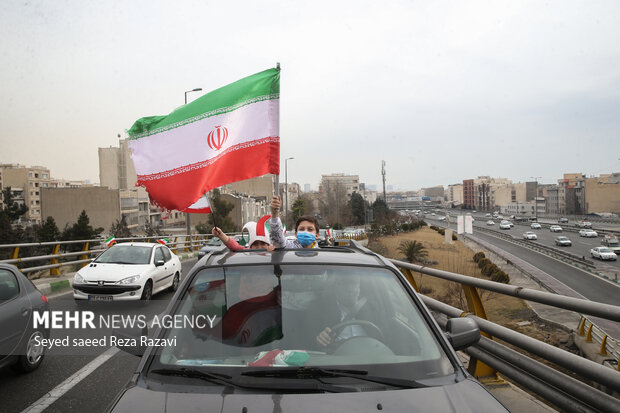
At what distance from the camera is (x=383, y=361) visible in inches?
93.7

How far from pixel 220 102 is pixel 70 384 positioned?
3907 mm

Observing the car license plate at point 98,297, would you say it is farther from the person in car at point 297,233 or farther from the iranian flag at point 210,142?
the person in car at point 297,233

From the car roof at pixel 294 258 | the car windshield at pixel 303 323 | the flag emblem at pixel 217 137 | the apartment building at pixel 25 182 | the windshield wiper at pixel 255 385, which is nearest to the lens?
the windshield wiper at pixel 255 385

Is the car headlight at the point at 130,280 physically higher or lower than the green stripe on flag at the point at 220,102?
lower

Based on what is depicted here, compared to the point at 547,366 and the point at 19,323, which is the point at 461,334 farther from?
the point at 19,323

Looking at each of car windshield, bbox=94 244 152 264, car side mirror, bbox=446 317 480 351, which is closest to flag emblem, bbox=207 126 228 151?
car side mirror, bbox=446 317 480 351

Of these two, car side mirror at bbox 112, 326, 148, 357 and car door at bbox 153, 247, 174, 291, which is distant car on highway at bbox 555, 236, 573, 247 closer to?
car door at bbox 153, 247, 174, 291

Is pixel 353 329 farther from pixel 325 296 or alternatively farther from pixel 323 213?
pixel 323 213

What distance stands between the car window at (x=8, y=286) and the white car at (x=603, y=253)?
1613 centimetres

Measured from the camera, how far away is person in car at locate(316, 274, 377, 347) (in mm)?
2596

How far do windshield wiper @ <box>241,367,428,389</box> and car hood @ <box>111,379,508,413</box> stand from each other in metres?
0.07

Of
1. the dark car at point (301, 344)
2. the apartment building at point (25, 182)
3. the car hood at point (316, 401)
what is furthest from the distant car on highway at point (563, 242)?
the apartment building at point (25, 182)

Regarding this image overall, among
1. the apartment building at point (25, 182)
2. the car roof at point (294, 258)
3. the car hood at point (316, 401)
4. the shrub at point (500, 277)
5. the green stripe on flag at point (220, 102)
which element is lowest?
the shrub at point (500, 277)

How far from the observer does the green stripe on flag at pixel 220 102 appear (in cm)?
613
